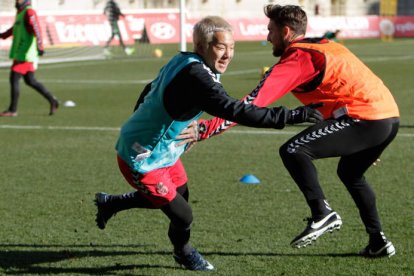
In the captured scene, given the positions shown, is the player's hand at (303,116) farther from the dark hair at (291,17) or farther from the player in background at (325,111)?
the dark hair at (291,17)

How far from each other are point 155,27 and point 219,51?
33.4 metres

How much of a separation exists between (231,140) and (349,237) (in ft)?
18.8

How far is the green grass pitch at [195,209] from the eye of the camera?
6.20 m

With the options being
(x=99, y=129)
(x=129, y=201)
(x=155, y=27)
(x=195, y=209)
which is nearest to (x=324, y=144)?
(x=129, y=201)

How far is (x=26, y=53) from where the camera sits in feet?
51.4

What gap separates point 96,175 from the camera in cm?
983

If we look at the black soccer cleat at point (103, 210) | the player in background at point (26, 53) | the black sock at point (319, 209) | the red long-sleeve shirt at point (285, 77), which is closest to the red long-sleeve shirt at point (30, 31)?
the player in background at point (26, 53)

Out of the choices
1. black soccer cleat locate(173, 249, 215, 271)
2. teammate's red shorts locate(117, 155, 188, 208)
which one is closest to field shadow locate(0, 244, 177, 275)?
black soccer cleat locate(173, 249, 215, 271)

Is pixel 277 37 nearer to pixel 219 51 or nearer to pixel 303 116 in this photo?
pixel 219 51

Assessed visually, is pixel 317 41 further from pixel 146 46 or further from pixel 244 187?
pixel 146 46

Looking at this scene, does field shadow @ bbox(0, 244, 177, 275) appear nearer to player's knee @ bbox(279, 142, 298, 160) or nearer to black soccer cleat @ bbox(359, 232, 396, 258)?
player's knee @ bbox(279, 142, 298, 160)

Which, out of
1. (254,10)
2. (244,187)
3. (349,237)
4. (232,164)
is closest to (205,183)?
(244,187)

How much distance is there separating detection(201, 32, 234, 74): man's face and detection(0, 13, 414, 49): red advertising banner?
A: 24.9 m

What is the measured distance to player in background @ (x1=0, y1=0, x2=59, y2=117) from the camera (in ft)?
51.1
